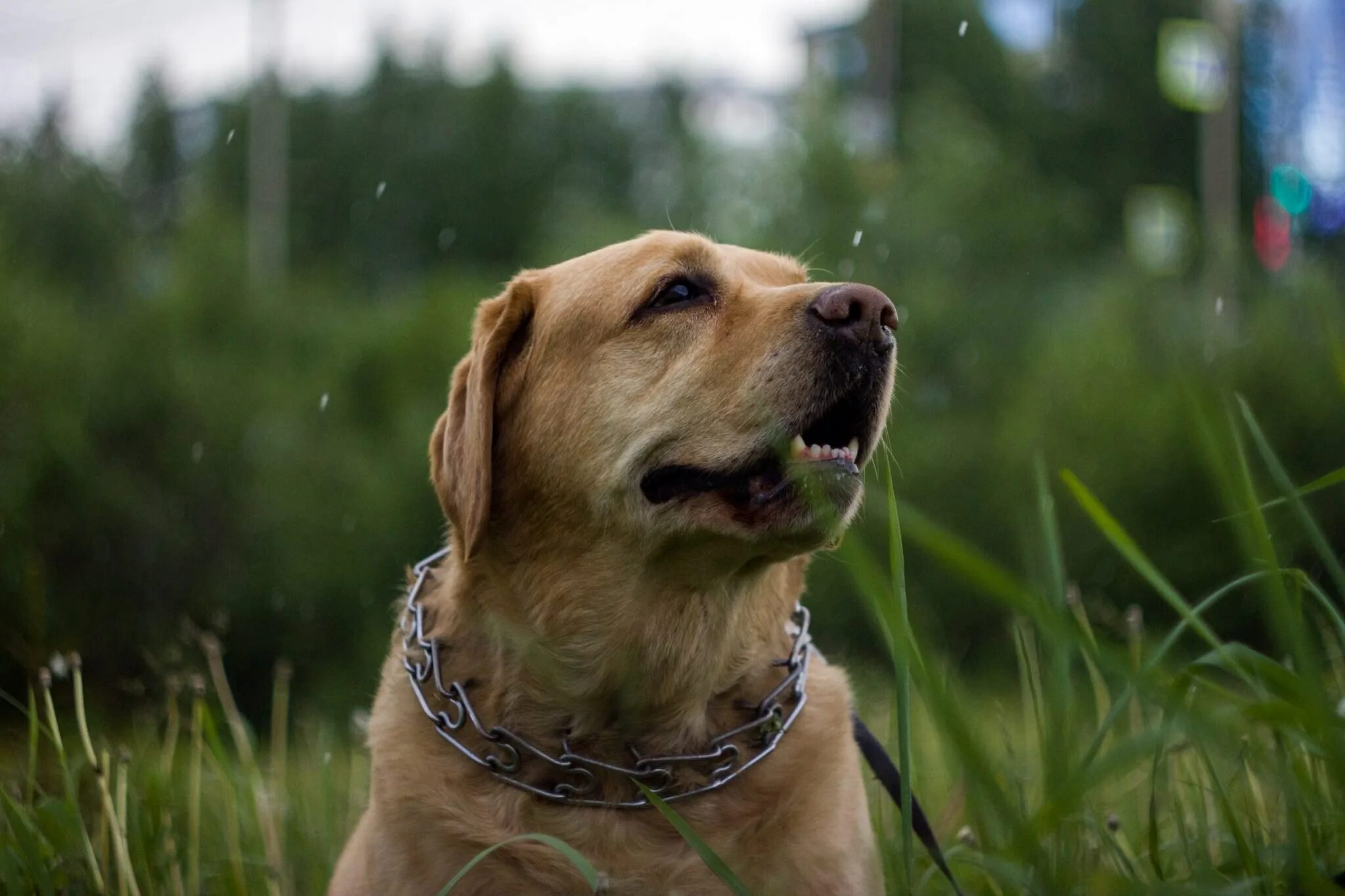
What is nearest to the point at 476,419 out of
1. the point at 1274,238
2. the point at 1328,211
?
the point at 1328,211

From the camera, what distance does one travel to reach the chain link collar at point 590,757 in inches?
112

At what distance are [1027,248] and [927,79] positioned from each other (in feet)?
69.3

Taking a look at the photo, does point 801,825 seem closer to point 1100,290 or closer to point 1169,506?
point 1169,506

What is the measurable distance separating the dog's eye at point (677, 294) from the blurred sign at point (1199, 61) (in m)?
21.1

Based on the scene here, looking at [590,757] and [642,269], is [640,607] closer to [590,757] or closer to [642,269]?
[590,757]

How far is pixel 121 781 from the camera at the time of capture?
9.74 feet

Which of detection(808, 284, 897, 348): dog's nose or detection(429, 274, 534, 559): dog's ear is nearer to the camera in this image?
detection(808, 284, 897, 348): dog's nose

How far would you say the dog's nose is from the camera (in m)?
2.91

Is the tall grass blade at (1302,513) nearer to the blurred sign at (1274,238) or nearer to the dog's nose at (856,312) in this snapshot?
the dog's nose at (856,312)

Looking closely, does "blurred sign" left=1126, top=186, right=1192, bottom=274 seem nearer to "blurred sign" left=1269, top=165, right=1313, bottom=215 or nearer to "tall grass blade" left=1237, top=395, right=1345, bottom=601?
"blurred sign" left=1269, top=165, right=1313, bottom=215

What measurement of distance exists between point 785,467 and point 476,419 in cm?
81

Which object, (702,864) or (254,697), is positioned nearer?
(702,864)

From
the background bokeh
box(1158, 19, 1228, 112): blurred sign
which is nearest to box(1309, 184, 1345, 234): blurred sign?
the background bokeh

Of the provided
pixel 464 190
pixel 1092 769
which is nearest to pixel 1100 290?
pixel 1092 769
